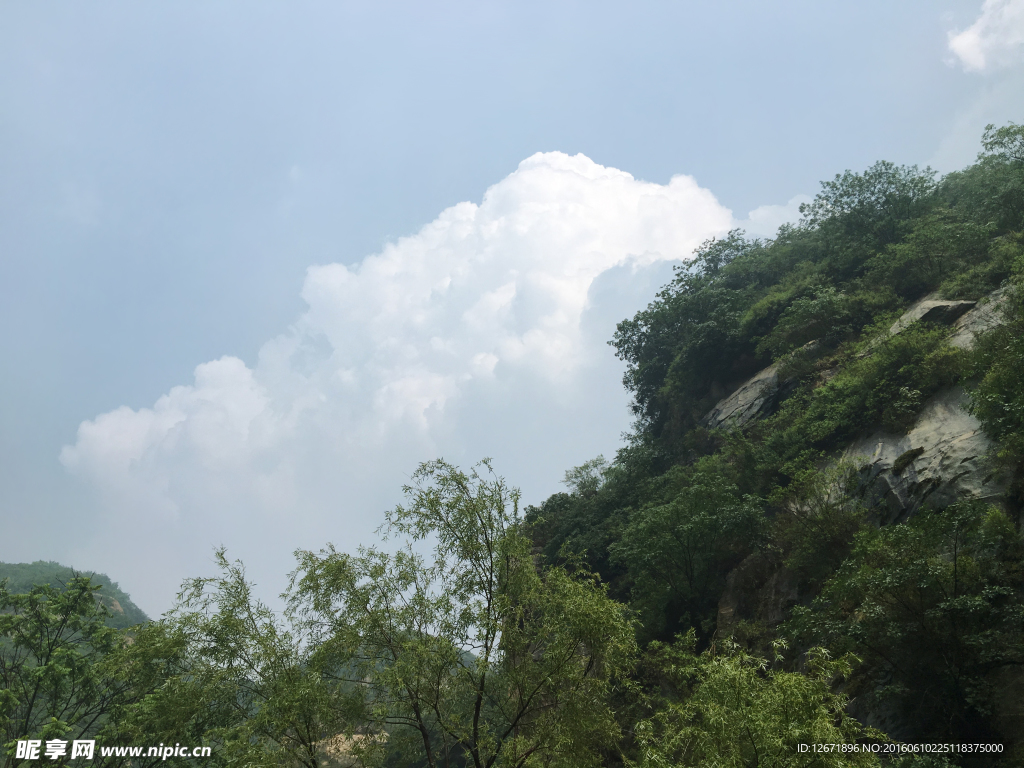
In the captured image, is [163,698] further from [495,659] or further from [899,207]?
[899,207]

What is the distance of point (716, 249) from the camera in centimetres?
4366

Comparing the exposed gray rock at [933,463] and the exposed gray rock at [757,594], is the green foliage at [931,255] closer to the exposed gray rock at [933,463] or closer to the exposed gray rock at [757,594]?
the exposed gray rock at [933,463]

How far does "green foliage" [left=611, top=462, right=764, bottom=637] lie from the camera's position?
18047mm

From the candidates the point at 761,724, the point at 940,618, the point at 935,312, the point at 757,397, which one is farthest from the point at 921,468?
the point at 757,397

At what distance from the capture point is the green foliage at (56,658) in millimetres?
15867

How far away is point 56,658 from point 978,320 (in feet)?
92.1

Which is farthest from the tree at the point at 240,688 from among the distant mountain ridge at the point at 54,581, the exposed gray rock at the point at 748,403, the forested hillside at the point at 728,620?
the distant mountain ridge at the point at 54,581

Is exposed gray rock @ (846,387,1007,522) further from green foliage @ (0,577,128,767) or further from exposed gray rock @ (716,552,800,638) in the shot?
green foliage @ (0,577,128,767)

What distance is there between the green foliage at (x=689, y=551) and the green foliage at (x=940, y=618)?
7.05 m

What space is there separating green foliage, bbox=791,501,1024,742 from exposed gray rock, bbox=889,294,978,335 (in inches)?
442

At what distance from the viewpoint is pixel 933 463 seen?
560 inches

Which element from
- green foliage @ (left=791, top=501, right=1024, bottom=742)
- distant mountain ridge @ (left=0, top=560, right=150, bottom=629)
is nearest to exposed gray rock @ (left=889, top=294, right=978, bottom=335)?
green foliage @ (left=791, top=501, right=1024, bottom=742)

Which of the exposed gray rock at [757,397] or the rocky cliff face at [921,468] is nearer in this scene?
the rocky cliff face at [921,468]

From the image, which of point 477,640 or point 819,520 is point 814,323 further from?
point 477,640
